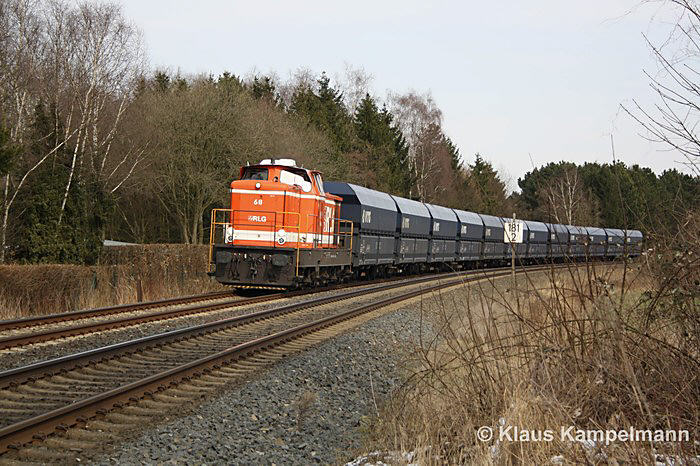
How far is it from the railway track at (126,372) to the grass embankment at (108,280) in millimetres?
4828

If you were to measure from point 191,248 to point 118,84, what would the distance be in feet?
48.1

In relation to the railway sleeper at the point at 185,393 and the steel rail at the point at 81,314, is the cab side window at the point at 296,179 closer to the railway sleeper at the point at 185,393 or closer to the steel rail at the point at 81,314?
the steel rail at the point at 81,314

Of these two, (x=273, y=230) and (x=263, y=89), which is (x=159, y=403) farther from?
(x=263, y=89)

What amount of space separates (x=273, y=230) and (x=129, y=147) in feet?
74.3

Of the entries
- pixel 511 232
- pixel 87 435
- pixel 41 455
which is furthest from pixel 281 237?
pixel 41 455

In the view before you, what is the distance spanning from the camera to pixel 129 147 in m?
38.4

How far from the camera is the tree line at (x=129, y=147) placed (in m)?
24.9

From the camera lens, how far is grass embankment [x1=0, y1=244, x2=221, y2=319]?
1444cm

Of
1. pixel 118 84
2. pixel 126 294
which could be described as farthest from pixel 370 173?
pixel 126 294

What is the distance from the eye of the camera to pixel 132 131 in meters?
38.7

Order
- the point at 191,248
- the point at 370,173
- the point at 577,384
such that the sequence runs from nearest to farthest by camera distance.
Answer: the point at 577,384, the point at 191,248, the point at 370,173

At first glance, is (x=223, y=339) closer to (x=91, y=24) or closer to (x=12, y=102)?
(x=12, y=102)

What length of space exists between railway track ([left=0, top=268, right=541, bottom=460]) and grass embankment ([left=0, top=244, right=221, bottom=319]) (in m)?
4.83

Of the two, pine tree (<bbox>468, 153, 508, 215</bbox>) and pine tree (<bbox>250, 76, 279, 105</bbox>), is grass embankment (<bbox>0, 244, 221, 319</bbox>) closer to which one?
pine tree (<bbox>250, 76, 279, 105</bbox>)
